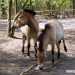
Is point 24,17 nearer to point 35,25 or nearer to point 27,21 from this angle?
point 27,21

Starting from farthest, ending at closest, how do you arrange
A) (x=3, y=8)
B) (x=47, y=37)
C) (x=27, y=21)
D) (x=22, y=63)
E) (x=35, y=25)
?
(x=3, y=8) → (x=35, y=25) → (x=27, y=21) → (x=22, y=63) → (x=47, y=37)

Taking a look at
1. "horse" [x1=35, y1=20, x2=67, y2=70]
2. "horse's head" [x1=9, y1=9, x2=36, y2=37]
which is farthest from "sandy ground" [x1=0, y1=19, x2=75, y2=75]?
"horse's head" [x1=9, y1=9, x2=36, y2=37]

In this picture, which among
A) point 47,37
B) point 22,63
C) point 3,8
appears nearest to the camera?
point 47,37

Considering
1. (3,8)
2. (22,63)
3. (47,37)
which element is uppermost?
(47,37)

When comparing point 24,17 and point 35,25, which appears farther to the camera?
point 35,25

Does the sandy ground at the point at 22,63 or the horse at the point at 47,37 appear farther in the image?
the sandy ground at the point at 22,63

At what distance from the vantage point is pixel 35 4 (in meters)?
39.8

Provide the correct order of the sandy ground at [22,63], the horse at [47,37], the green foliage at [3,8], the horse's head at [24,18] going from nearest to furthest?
the horse at [47,37] → the sandy ground at [22,63] → the horse's head at [24,18] → the green foliage at [3,8]

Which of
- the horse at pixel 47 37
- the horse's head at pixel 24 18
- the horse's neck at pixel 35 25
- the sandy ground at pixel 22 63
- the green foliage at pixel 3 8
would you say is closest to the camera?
the horse at pixel 47 37

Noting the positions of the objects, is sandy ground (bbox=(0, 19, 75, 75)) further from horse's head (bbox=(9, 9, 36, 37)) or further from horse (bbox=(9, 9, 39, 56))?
horse's head (bbox=(9, 9, 36, 37))

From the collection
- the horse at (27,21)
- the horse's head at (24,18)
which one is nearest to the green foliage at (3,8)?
the horse at (27,21)

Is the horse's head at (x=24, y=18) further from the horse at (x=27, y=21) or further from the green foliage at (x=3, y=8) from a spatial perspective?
the green foliage at (x=3, y=8)

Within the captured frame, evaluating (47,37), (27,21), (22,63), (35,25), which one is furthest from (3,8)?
(47,37)

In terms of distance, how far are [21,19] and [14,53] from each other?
72.2 inches
